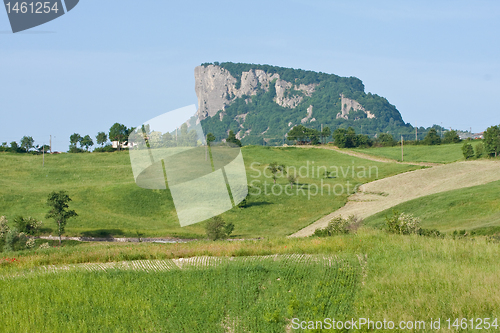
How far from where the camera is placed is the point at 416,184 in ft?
208

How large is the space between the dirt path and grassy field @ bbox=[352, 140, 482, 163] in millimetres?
19378

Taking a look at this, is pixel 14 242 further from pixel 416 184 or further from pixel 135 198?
→ pixel 416 184

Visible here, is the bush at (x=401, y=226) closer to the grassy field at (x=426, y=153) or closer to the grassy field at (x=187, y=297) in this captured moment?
the grassy field at (x=187, y=297)

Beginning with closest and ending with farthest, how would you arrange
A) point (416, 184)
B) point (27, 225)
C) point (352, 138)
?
point (27, 225), point (416, 184), point (352, 138)

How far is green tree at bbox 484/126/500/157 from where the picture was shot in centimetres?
8065

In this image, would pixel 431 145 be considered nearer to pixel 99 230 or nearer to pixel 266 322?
pixel 99 230

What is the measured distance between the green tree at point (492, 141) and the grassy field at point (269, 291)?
3000 inches

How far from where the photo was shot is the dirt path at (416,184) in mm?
51625

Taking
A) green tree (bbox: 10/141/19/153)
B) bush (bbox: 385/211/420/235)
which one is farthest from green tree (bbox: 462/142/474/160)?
green tree (bbox: 10/141/19/153)

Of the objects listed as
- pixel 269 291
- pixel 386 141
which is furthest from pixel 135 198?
pixel 386 141

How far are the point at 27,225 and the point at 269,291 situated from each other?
3887 centimetres

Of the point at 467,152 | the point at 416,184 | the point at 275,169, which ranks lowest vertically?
the point at 416,184

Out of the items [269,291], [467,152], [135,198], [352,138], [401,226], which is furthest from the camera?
[352,138]

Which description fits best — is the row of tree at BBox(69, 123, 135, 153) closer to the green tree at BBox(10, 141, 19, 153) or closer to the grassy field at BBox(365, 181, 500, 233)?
the green tree at BBox(10, 141, 19, 153)
